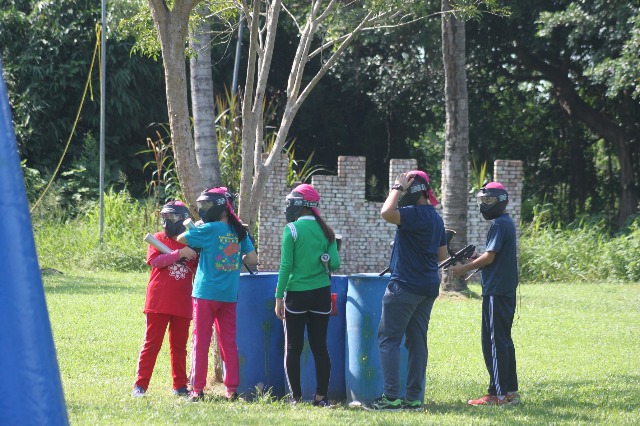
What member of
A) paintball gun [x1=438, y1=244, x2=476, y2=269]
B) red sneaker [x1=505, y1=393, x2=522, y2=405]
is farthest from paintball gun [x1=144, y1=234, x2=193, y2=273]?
red sneaker [x1=505, y1=393, x2=522, y2=405]

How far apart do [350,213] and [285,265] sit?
489 inches

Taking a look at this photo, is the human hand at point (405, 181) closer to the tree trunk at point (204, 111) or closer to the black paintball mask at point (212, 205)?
the black paintball mask at point (212, 205)

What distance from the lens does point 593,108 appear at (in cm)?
2984

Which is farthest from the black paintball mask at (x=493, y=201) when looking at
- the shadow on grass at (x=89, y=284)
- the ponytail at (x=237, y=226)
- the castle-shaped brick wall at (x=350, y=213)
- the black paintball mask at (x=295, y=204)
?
the castle-shaped brick wall at (x=350, y=213)

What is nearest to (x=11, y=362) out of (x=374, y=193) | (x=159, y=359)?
(x=159, y=359)

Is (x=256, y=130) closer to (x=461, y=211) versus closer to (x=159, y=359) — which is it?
(x=159, y=359)

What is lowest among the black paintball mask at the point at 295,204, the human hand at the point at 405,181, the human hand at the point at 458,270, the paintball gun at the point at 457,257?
the human hand at the point at 458,270

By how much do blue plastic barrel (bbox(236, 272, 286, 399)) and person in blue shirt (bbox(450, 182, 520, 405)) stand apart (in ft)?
4.97

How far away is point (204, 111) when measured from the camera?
31.8 ft

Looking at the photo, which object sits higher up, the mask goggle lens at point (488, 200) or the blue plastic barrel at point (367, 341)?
the mask goggle lens at point (488, 200)

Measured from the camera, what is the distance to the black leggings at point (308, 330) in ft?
24.6

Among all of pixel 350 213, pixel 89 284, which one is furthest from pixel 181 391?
pixel 350 213

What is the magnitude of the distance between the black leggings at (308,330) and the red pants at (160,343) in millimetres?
888

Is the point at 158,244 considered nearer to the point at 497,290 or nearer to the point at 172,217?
the point at 172,217
